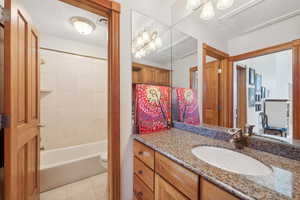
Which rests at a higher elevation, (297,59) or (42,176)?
(297,59)

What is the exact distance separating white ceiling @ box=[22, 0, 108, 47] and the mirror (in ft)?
4.07

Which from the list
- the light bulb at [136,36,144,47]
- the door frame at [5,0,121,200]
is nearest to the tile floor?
the door frame at [5,0,121,200]

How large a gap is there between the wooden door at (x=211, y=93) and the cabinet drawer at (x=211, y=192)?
0.71m

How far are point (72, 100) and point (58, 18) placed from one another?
1.33 meters

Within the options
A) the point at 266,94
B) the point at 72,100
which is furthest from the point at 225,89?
the point at 72,100

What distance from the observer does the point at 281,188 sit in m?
0.46

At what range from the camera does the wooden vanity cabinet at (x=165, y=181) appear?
1.87 feet

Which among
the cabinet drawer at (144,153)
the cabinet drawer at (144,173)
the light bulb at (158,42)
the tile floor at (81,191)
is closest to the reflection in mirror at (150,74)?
the light bulb at (158,42)

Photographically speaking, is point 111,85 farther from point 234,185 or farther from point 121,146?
point 234,185

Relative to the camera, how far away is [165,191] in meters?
0.81

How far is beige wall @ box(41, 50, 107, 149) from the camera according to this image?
217 centimetres

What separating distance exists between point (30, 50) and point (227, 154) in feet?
6.06

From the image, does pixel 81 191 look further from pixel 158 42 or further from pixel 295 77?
pixel 295 77

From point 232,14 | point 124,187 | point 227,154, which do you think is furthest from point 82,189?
point 232,14
